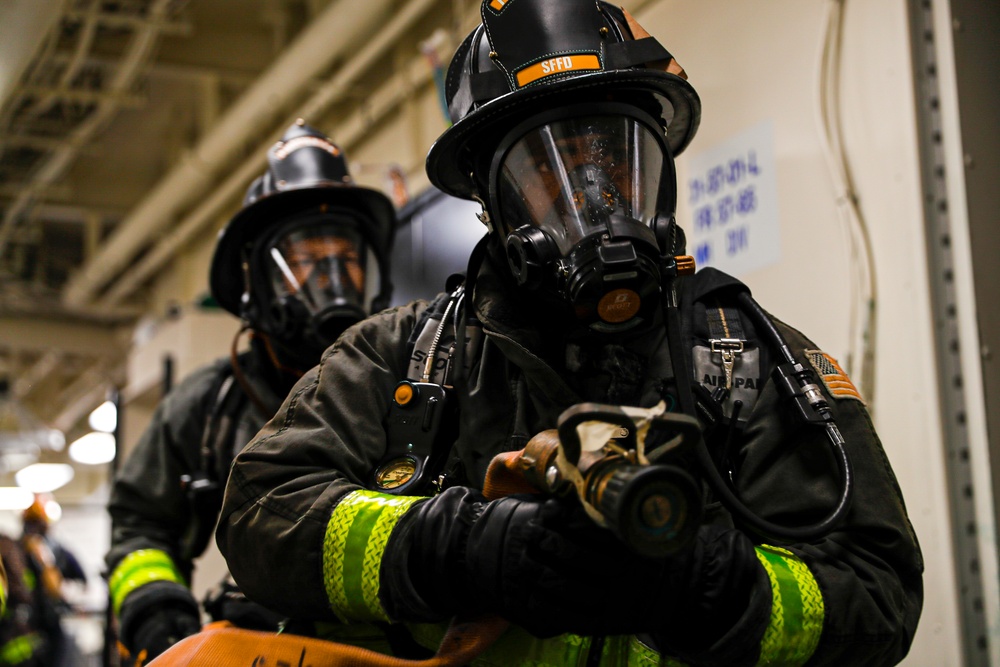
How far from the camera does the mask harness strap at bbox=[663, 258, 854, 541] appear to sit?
1.44 meters

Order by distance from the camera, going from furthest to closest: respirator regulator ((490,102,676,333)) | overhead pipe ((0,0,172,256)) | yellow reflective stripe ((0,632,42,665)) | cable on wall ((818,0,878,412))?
yellow reflective stripe ((0,632,42,665)) → overhead pipe ((0,0,172,256)) → cable on wall ((818,0,878,412)) → respirator regulator ((490,102,676,333))

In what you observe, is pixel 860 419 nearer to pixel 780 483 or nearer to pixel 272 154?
pixel 780 483

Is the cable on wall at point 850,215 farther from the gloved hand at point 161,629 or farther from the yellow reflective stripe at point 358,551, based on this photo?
the gloved hand at point 161,629

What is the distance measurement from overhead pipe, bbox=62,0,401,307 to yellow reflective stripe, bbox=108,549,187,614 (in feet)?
10.4

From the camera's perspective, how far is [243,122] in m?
6.44

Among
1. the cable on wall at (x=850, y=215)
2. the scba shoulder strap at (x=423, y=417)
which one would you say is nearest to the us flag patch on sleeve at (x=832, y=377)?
the scba shoulder strap at (x=423, y=417)

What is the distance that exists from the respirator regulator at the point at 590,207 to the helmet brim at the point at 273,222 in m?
1.58

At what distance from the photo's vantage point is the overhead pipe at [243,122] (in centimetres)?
541

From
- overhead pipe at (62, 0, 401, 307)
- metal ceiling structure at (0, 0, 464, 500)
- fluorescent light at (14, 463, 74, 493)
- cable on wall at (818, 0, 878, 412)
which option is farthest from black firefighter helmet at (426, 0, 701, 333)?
fluorescent light at (14, 463, 74, 493)

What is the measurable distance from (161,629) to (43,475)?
1336cm

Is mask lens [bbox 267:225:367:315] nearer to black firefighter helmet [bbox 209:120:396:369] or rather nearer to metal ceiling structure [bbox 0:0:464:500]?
black firefighter helmet [bbox 209:120:396:369]

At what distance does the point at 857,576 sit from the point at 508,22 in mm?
1111

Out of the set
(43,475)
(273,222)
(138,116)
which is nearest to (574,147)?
(273,222)

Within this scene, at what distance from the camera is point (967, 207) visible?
2.33 meters
